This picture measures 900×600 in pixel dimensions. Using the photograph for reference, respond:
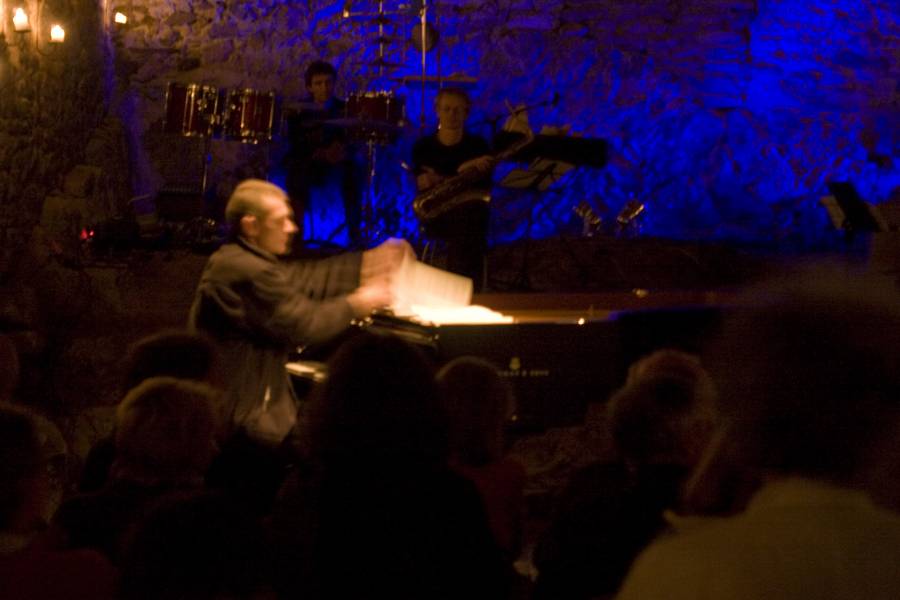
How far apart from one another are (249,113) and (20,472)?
659 centimetres

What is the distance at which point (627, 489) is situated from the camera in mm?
2143

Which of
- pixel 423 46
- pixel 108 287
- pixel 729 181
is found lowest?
pixel 108 287

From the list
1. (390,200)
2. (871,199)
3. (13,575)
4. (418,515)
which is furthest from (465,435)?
(871,199)

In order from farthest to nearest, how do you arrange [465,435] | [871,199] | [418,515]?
[871,199]
[465,435]
[418,515]

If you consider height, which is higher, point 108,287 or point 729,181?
point 729,181

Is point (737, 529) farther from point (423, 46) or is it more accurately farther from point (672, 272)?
point (423, 46)

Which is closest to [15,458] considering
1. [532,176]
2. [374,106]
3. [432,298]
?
[432,298]

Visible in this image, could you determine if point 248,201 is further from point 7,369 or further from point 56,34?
point 56,34

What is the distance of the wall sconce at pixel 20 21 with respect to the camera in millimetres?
6523

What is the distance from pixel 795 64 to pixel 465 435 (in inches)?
341

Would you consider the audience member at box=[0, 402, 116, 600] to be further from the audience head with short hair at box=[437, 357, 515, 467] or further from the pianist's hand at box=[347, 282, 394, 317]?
the pianist's hand at box=[347, 282, 394, 317]

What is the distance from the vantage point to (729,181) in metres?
9.86

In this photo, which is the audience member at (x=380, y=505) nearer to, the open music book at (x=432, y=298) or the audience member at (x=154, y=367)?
the audience member at (x=154, y=367)

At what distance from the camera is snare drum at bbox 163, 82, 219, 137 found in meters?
7.92
